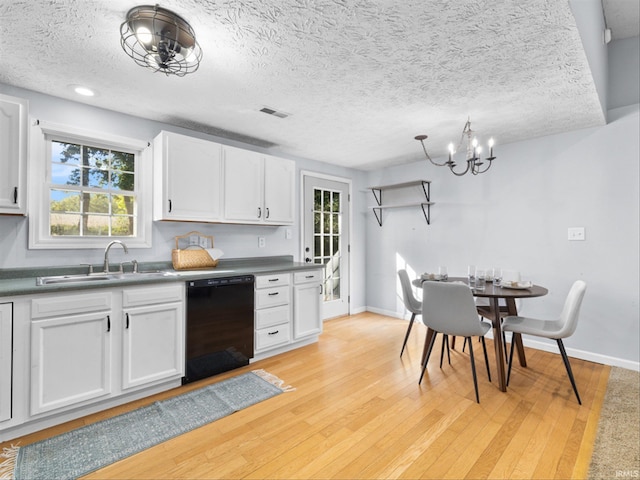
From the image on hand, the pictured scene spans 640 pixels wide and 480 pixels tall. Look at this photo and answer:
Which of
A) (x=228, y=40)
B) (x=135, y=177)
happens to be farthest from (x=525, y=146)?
(x=135, y=177)

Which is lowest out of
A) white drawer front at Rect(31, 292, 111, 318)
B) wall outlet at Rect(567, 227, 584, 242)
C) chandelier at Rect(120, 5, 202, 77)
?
white drawer front at Rect(31, 292, 111, 318)

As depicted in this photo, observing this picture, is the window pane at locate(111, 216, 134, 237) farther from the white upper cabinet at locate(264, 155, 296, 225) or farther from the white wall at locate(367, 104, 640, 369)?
the white wall at locate(367, 104, 640, 369)

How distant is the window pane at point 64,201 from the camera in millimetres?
2564

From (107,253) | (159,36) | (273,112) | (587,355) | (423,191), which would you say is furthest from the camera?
(423,191)

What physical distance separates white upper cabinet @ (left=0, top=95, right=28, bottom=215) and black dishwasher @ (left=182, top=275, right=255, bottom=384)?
126 centimetres

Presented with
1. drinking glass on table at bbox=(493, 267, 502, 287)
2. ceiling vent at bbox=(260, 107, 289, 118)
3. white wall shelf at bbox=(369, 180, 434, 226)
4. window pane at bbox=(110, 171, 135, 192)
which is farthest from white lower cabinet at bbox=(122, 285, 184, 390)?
white wall shelf at bbox=(369, 180, 434, 226)

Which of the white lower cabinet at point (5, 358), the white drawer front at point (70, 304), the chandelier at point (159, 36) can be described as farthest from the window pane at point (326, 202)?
the white lower cabinet at point (5, 358)

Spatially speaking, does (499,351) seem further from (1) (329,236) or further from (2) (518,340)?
(1) (329,236)

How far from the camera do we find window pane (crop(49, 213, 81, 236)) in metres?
2.55

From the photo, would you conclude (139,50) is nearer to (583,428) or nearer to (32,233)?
(32,233)

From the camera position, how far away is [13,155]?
213 cm

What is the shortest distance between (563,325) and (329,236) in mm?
2939

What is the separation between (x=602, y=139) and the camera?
10.1 ft

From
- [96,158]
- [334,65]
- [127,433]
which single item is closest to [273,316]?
[127,433]
